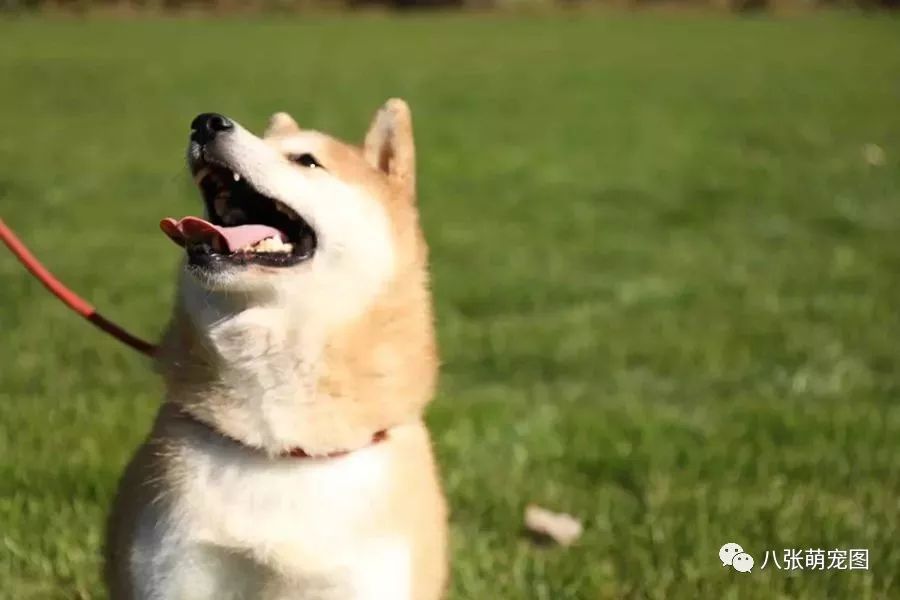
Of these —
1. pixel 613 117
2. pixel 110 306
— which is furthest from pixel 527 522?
pixel 613 117

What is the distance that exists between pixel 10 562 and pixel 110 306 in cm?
362

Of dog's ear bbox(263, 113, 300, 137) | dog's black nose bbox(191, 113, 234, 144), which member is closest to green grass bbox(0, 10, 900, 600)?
dog's ear bbox(263, 113, 300, 137)

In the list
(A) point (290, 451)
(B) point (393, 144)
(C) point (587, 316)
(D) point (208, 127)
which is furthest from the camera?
(C) point (587, 316)

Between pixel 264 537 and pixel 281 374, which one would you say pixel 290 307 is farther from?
pixel 264 537

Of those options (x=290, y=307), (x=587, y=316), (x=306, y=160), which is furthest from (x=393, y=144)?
(x=587, y=316)

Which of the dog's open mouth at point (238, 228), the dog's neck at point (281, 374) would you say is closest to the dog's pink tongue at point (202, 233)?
the dog's open mouth at point (238, 228)

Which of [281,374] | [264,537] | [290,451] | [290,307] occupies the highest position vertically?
[290,307]

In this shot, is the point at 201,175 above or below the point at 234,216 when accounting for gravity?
above

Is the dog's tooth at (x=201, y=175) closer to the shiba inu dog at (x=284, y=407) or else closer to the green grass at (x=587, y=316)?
the shiba inu dog at (x=284, y=407)

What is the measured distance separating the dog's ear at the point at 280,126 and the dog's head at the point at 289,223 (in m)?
0.27

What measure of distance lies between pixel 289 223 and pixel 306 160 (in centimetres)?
20

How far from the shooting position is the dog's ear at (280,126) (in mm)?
3582

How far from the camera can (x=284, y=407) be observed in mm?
2928

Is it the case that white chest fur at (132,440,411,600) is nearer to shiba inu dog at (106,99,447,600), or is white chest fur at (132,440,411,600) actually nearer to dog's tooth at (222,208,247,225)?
shiba inu dog at (106,99,447,600)
